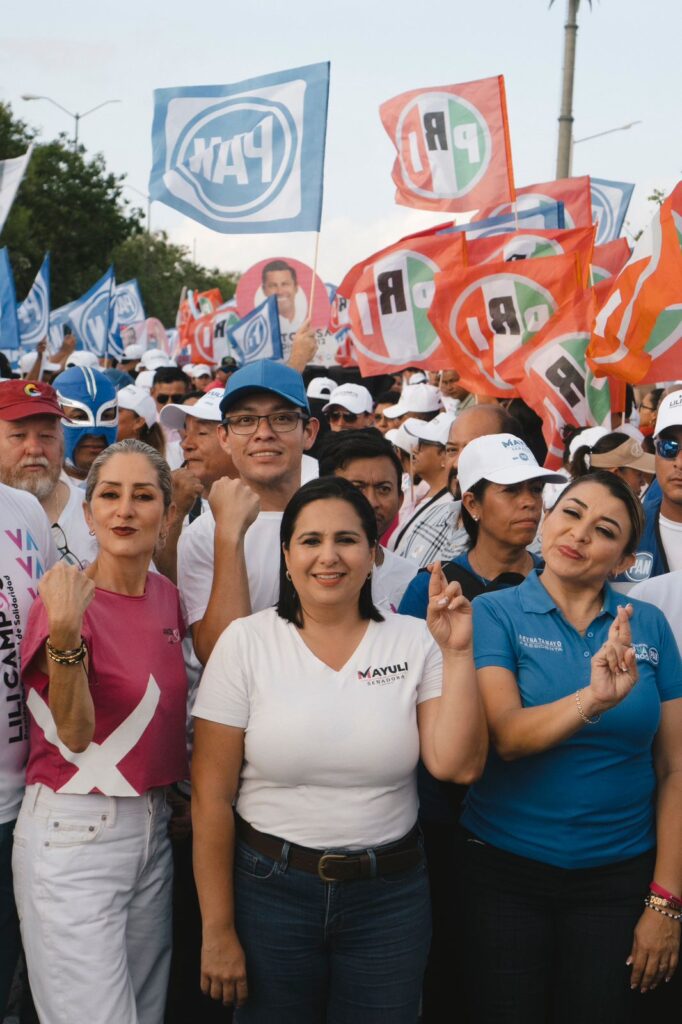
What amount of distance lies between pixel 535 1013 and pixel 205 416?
3.08m

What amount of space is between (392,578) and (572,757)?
106 cm

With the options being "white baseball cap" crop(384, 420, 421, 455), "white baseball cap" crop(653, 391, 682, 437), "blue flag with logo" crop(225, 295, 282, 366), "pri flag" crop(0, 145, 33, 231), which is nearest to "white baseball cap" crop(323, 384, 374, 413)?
"white baseball cap" crop(384, 420, 421, 455)

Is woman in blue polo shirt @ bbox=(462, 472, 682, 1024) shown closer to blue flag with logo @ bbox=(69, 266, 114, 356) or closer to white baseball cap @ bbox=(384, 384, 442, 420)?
white baseball cap @ bbox=(384, 384, 442, 420)

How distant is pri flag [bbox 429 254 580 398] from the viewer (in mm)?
6797

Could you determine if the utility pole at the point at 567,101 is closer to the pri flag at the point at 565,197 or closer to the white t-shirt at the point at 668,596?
the pri flag at the point at 565,197

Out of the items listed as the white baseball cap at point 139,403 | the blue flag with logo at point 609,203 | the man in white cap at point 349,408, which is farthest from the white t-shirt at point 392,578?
the blue flag with logo at point 609,203

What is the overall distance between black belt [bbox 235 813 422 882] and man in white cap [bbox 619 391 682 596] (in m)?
1.65

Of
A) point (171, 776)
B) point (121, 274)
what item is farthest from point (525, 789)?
point (121, 274)

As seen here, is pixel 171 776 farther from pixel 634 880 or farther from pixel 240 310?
pixel 240 310

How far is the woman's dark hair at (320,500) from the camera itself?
3.05m

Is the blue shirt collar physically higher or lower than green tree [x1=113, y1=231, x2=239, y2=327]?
lower

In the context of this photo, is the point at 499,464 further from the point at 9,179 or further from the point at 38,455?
the point at 9,179

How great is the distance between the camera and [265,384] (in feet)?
12.1

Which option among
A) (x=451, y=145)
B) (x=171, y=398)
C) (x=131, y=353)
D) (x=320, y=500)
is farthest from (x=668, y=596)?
(x=131, y=353)
